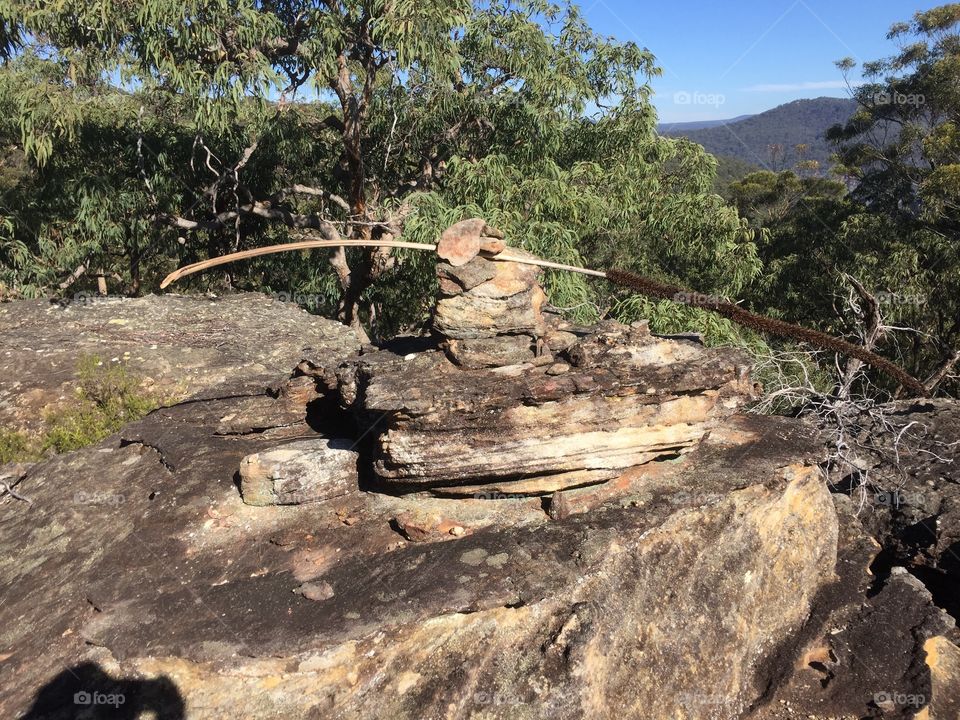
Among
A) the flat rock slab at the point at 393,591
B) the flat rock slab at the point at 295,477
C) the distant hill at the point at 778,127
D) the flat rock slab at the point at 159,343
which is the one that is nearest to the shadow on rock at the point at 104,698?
the flat rock slab at the point at 393,591

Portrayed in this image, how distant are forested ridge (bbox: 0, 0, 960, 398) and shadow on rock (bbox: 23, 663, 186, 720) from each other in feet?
19.4

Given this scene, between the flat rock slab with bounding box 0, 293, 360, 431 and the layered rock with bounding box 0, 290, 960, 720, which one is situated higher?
the flat rock slab with bounding box 0, 293, 360, 431

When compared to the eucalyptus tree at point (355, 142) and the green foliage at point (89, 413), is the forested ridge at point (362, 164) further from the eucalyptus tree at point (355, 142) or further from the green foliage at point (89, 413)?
the green foliage at point (89, 413)

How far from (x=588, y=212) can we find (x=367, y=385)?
5674mm

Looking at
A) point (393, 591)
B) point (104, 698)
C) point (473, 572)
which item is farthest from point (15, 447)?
point (473, 572)

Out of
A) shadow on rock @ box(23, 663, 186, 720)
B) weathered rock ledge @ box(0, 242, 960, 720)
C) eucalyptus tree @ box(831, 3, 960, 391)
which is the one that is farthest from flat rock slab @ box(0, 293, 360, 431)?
eucalyptus tree @ box(831, 3, 960, 391)

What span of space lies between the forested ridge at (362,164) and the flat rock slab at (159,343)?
5.03ft

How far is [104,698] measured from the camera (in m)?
3.46

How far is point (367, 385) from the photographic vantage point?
4.66m

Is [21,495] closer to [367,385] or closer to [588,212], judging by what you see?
[367,385]

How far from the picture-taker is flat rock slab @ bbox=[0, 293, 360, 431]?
6988 millimetres

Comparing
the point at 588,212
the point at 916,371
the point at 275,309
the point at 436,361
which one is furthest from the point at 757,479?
the point at 916,371

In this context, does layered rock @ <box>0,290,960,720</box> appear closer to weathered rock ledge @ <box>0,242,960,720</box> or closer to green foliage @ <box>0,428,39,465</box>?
weathered rock ledge @ <box>0,242,960,720</box>

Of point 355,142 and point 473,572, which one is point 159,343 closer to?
point 355,142
